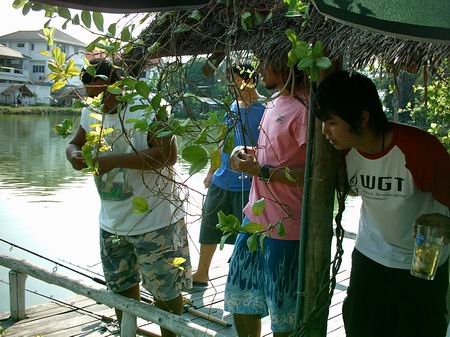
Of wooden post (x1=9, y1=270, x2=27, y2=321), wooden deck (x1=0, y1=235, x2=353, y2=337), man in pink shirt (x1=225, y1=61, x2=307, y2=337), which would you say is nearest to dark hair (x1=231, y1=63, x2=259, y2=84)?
man in pink shirt (x1=225, y1=61, x2=307, y2=337)

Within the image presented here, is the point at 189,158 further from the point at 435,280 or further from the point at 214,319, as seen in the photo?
the point at 214,319

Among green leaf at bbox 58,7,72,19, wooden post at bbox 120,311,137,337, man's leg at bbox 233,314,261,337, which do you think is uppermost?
green leaf at bbox 58,7,72,19

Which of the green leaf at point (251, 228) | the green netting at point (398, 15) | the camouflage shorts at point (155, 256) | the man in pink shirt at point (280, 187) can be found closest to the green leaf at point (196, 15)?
the man in pink shirt at point (280, 187)

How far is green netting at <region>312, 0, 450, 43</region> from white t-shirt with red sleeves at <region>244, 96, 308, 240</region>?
101cm

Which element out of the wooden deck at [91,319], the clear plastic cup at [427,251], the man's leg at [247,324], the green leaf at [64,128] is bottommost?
the wooden deck at [91,319]

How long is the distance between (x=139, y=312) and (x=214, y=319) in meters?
0.73

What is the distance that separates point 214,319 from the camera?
333 cm

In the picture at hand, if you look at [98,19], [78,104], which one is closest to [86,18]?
[98,19]

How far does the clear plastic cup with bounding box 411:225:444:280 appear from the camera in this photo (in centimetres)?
173

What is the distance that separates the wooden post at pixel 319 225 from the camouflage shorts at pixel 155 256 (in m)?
0.80

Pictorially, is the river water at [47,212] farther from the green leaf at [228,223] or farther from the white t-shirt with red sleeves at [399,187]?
the green leaf at [228,223]

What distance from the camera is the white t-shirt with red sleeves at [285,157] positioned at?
2188mm

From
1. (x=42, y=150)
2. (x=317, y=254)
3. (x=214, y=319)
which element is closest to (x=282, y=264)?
(x=317, y=254)

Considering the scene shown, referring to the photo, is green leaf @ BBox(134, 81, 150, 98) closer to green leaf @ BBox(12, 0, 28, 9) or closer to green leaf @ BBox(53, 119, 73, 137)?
green leaf @ BBox(12, 0, 28, 9)
